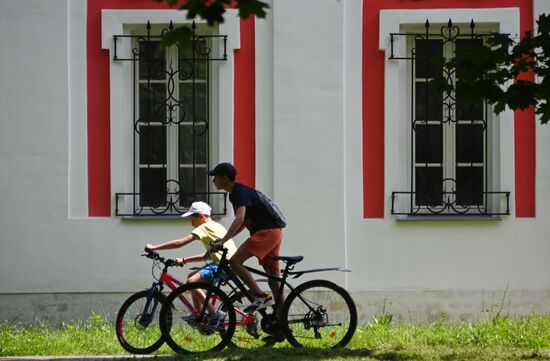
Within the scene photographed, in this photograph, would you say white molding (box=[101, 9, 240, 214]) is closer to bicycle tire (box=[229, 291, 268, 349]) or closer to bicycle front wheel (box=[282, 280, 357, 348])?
bicycle tire (box=[229, 291, 268, 349])

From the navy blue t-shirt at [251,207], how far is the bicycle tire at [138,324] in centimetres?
103

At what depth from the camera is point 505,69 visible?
9328mm

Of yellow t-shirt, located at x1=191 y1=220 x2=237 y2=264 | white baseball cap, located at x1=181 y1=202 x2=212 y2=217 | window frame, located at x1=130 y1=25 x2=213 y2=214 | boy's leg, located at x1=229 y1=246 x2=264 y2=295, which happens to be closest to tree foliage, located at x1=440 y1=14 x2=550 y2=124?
boy's leg, located at x1=229 y1=246 x2=264 y2=295

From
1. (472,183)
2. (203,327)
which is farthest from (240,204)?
(472,183)

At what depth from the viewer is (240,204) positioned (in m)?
10.3

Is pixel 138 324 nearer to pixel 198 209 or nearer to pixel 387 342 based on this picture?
pixel 198 209

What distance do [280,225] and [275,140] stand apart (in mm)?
2655

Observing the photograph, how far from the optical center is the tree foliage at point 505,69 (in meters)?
9.23

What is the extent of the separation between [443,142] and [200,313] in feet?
13.5

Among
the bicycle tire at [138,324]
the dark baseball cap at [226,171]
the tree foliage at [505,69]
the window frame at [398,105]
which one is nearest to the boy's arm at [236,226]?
the dark baseball cap at [226,171]

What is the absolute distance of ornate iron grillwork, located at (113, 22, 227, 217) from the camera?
13281 millimetres

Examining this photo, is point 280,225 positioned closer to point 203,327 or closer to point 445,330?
point 203,327

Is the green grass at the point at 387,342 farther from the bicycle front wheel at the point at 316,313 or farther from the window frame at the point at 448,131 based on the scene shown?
the window frame at the point at 448,131

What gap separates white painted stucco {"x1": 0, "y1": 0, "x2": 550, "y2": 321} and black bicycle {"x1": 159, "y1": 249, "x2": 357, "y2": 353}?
7.94 ft
